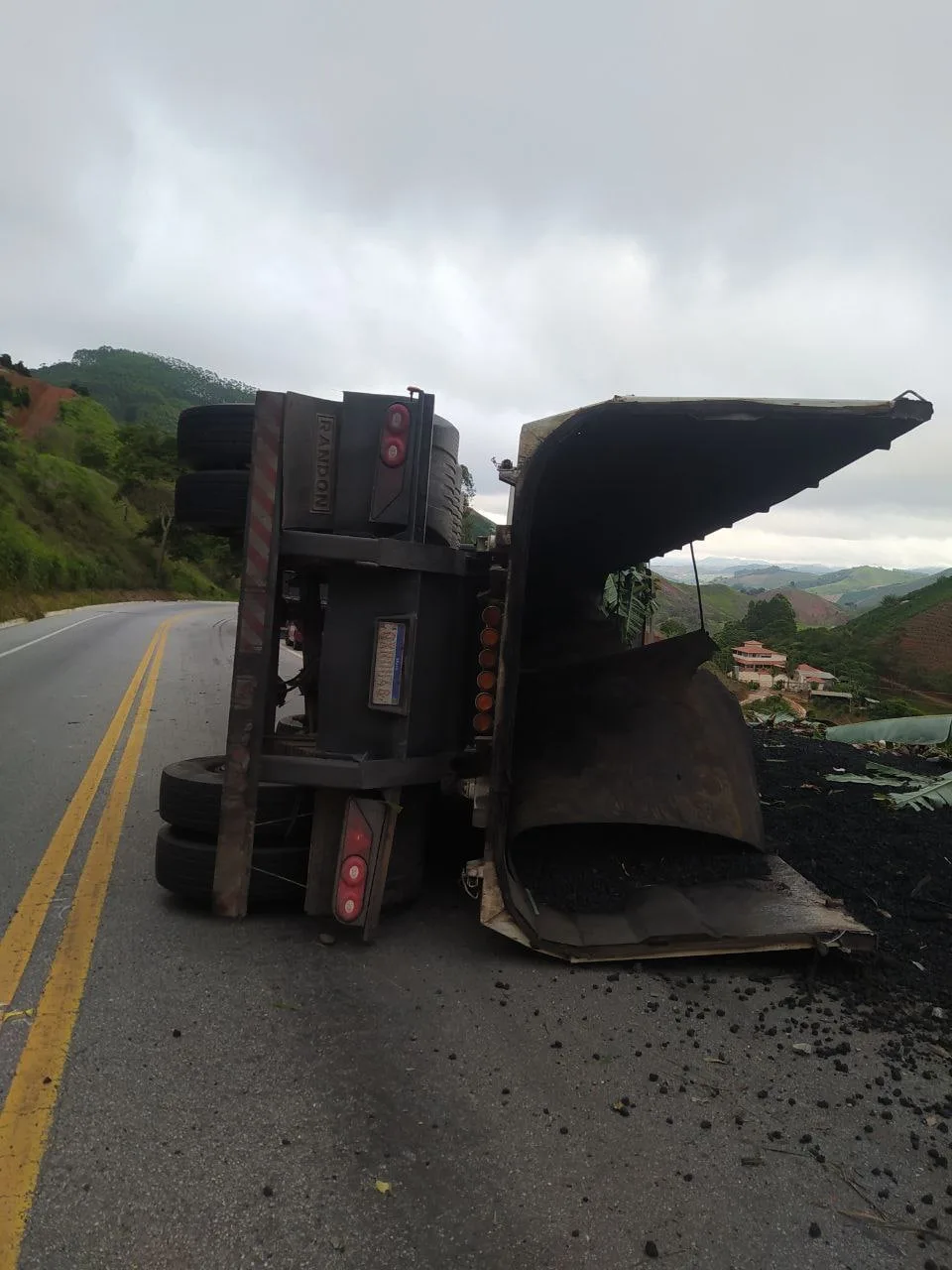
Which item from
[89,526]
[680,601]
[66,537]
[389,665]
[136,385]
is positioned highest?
[136,385]

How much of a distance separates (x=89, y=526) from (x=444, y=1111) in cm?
5360

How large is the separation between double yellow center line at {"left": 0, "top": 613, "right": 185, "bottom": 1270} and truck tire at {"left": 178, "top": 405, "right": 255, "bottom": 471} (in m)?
2.37

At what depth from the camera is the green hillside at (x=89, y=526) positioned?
32844 mm

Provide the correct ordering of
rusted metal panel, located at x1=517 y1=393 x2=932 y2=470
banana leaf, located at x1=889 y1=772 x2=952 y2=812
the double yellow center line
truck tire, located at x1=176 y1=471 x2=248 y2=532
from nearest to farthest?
1. the double yellow center line
2. rusted metal panel, located at x1=517 y1=393 x2=932 y2=470
3. truck tire, located at x1=176 y1=471 x2=248 y2=532
4. banana leaf, located at x1=889 y1=772 x2=952 y2=812

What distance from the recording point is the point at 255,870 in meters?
3.95

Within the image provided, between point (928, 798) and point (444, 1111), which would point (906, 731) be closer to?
point (928, 798)

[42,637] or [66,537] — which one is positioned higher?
[66,537]

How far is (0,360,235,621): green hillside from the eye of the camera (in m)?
32.8

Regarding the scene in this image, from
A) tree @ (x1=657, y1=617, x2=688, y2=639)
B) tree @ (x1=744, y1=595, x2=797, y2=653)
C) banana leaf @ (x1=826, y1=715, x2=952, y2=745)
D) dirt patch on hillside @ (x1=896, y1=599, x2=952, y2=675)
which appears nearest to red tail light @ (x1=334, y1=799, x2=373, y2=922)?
banana leaf @ (x1=826, y1=715, x2=952, y2=745)

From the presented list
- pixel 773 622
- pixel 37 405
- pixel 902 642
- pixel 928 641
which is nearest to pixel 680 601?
pixel 928 641

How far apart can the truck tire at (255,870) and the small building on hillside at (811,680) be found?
12316 mm

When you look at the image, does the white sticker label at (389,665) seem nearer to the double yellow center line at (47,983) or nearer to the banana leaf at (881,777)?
the double yellow center line at (47,983)

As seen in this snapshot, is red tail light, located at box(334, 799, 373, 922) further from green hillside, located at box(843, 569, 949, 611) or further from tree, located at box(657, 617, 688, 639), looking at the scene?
green hillside, located at box(843, 569, 949, 611)

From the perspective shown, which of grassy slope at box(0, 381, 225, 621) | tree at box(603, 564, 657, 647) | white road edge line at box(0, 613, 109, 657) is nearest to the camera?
tree at box(603, 564, 657, 647)
